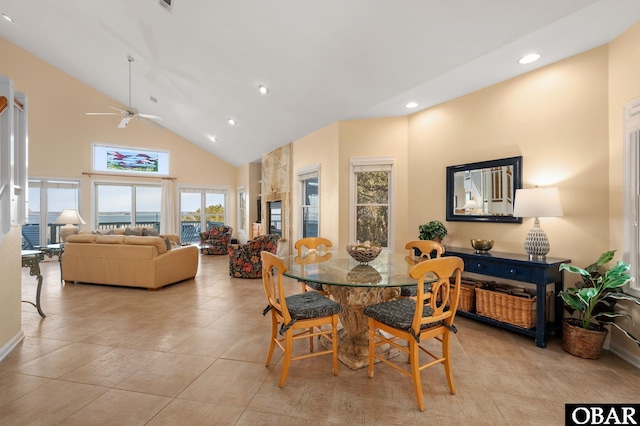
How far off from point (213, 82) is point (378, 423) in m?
5.21

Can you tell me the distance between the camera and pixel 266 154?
25.3 feet

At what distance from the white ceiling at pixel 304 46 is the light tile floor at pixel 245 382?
269 cm

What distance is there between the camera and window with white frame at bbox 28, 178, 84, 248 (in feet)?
24.5

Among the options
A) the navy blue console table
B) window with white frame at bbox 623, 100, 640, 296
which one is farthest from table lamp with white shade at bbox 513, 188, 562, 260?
window with white frame at bbox 623, 100, 640, 296

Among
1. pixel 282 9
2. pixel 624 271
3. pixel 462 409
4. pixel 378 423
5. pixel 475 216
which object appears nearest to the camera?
pixel 378 423

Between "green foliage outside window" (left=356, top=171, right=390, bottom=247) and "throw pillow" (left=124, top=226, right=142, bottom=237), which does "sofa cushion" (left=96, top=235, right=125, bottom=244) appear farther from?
"green foliage outside window" (left=356, top=171, right=390, bottom=247)

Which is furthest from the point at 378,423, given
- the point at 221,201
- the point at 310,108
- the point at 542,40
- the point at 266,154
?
the point at 221,201

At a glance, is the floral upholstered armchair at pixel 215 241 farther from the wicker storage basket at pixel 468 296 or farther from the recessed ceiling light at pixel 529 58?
the recessed ceiling light at pixel 529 58

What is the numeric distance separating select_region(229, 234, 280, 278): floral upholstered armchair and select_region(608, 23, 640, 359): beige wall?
4609 mm

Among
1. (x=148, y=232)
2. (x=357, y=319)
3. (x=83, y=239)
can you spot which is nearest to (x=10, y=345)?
(x=83, y=239)

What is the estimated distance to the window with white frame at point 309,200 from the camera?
223 inches

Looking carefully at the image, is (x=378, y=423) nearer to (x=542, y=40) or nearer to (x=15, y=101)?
(x=542, y=40)

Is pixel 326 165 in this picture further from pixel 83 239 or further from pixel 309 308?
pixel 83 239

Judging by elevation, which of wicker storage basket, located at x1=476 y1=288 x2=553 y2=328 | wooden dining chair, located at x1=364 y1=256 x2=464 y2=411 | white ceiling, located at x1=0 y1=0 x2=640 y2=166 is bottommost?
wicker storage basket, located at x1=476 y1=288 x2=553 y2=328
